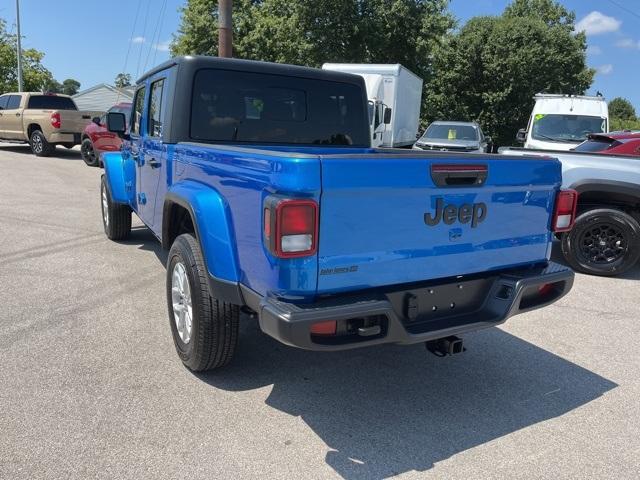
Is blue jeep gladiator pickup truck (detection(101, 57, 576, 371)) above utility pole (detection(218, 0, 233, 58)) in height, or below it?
below

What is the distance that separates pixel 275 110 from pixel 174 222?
1205mm

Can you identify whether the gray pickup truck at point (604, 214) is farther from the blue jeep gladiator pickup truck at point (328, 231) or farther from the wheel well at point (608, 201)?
the blue jeep gladiator pickup truck at point (328, 231)

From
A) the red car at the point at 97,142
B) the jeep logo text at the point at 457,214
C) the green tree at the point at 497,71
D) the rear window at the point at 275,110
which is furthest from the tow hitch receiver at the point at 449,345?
the green tree at the point at 497,71

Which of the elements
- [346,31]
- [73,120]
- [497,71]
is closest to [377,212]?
[73,120]

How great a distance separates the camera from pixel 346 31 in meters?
22.8

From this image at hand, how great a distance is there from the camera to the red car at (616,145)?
24.4 feet

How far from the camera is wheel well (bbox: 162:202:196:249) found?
3.71 meters

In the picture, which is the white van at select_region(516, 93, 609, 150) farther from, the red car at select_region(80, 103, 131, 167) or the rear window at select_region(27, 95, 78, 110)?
the rear window at select_region(27, 95, 78, 110)

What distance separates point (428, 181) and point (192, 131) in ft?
6.58

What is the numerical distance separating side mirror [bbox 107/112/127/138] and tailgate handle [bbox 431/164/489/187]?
12.7ft

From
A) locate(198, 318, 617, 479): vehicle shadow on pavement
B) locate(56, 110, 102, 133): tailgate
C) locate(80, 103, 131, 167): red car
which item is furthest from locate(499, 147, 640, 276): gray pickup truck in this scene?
locate(56, 110, 102, 133): tailgate

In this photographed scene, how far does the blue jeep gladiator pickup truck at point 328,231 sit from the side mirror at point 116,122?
1.44 metres

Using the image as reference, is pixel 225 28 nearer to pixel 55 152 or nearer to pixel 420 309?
pixel 55 152

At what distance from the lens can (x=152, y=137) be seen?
451 cm
